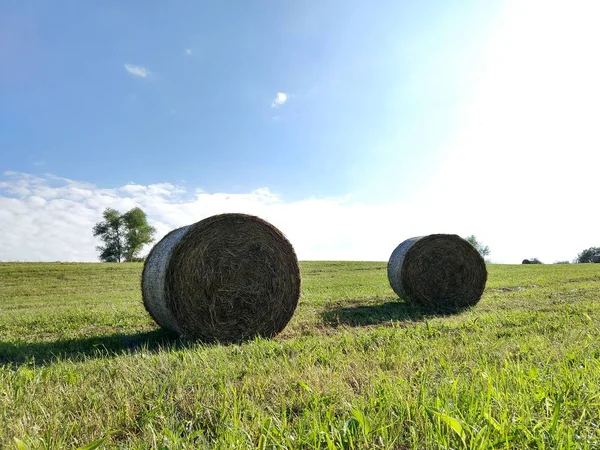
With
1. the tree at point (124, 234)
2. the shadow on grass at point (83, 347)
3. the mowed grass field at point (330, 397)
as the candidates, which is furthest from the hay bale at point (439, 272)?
the tree at point (124, 234)

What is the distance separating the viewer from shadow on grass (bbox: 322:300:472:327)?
7.65m

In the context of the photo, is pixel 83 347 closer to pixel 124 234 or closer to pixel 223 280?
pixel 223 280

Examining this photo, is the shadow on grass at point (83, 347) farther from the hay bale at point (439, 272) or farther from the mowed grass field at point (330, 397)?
the hay bale at point (439, 272)

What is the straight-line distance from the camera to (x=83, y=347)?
5.80 m

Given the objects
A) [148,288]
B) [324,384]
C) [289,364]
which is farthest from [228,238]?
[324,384]

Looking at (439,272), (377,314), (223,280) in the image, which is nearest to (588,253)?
(439,272)

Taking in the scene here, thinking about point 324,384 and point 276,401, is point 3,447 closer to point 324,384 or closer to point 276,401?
point 276,401

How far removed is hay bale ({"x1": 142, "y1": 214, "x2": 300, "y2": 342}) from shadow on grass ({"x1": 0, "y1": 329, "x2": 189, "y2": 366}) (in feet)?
1.43

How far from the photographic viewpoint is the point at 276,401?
2.74 metres

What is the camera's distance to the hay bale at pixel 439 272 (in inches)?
431

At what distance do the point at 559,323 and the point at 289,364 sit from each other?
4581 millimetres

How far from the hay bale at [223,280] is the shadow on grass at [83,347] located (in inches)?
17.1

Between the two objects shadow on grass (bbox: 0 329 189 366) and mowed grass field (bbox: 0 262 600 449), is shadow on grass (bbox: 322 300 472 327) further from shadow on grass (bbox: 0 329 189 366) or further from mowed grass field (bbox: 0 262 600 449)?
shadow on grass (bbox: 0 329 189 366)

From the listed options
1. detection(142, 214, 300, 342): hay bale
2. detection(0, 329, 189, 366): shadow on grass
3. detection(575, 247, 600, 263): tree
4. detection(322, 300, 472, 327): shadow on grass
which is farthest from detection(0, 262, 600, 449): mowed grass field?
detection(575, 247, 600, 263): tree
